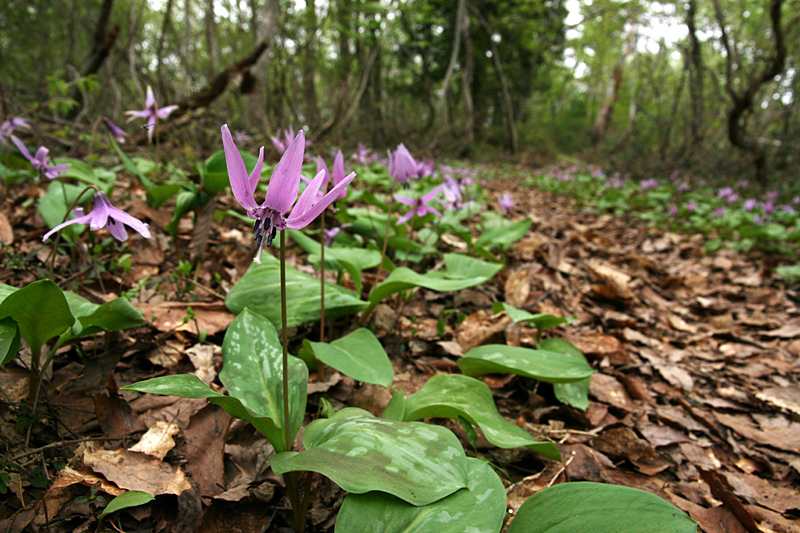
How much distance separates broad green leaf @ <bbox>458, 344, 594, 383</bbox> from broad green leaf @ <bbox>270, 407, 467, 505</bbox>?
1.57 ft

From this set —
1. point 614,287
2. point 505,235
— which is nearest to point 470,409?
point 505,235

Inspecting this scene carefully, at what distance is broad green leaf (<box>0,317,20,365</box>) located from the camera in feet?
2.88

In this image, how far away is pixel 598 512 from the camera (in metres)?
0.77

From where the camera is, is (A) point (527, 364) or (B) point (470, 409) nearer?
(B) point (470, 409)

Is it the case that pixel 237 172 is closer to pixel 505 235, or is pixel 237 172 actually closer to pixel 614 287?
pixel 505 235

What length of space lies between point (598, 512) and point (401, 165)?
58.2 inches

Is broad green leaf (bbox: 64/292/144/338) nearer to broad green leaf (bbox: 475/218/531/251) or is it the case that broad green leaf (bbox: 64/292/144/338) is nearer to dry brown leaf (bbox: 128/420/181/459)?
dry brown leaf (bbox: 128/420/181/459)

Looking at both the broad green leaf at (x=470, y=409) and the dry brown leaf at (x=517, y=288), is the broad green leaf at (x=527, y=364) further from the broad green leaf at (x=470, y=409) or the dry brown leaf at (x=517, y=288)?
A: the dry brown leaf at (x=517, y=288)

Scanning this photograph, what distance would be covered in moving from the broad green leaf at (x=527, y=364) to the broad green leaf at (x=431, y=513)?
54cm

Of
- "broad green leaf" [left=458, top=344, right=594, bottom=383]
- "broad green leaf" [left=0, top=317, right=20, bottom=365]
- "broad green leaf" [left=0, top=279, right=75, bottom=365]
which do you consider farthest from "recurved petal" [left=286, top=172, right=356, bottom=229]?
"broad green leaf" [left=458, top=344, right=594, bottom=383]

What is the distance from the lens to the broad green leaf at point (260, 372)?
1.04m

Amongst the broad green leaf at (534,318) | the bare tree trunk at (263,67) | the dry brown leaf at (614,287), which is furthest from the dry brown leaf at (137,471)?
the bare tree trunk at (263,67)

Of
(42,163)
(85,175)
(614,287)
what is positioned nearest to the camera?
(42,163)

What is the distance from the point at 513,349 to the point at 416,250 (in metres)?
1.29
